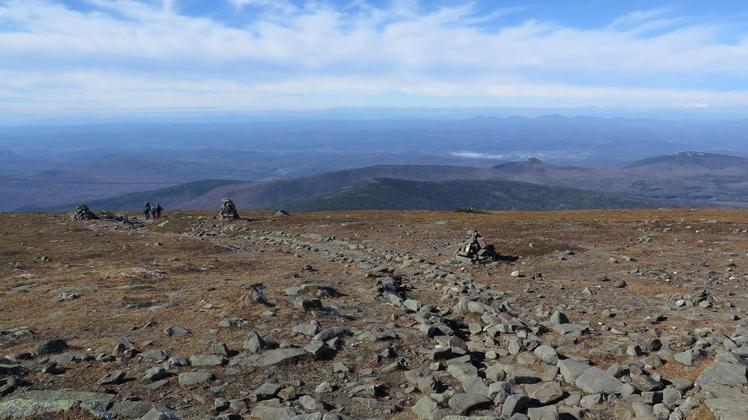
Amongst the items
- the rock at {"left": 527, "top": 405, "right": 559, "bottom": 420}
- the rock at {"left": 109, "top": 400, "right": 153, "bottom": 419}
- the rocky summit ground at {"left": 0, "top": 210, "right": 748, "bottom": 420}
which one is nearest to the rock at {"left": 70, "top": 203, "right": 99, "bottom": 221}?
the rocky summit ground at {"left": 0, "top": 210, "right": 748, "bottom": 420}

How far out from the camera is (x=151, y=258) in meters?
28.2

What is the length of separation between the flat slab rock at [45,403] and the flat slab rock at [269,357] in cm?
285

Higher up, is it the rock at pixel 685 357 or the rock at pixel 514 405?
the rock at pixel 514 405

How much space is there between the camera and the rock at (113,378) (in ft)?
33.0

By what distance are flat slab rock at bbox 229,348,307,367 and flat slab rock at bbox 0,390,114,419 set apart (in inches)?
112

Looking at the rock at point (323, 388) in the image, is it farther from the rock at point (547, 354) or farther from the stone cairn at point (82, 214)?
the stone cairn at point (82, 214)

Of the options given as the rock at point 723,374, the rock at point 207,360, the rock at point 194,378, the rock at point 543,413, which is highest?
the rock at point 723,374

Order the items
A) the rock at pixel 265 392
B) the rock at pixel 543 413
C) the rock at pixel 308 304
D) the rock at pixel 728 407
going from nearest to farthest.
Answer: the rock at pixel 728 407, the rock at pixel 543 413, the rock at pixel 265 392, the rock at pixel 308 304

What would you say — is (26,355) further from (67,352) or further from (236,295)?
(236,295)

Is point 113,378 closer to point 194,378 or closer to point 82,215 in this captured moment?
point 194,378

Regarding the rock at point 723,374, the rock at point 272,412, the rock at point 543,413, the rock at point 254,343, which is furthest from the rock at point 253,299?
the rock at point 723,374

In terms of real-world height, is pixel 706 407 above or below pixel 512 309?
above

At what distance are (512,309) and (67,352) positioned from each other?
12659mm

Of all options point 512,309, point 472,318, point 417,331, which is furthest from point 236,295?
point 512,309
